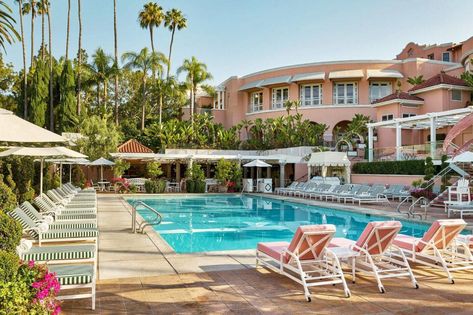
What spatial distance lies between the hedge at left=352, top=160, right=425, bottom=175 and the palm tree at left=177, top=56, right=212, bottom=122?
17.9 meters

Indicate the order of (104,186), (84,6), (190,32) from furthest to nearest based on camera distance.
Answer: (190,32) < (84,6) < (104,186)

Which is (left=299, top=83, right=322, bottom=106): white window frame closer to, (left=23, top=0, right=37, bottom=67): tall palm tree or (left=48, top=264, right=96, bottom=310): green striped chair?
(left=23, top=0, right=37, bottom=67): tall palm tree

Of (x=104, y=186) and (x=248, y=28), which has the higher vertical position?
(x=248, y=28)

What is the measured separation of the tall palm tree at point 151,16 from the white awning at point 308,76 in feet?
46.8

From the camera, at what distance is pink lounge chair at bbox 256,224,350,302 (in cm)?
568

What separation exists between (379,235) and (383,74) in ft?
107

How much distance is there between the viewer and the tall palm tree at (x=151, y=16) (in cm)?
4153

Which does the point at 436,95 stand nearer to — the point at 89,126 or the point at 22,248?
the point at 89,126

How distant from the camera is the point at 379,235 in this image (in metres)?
6.24

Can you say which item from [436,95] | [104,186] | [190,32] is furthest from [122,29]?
[436,95]

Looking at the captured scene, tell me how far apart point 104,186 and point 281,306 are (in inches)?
990

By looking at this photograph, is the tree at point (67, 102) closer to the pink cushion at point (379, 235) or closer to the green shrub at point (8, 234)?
the green shrub at point (8, 234)

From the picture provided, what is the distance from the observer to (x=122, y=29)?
1633 inches

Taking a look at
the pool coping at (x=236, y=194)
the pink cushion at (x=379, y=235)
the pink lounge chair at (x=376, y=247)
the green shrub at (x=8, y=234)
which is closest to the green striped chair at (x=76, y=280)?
the green shrub at (x=8, y=234)
